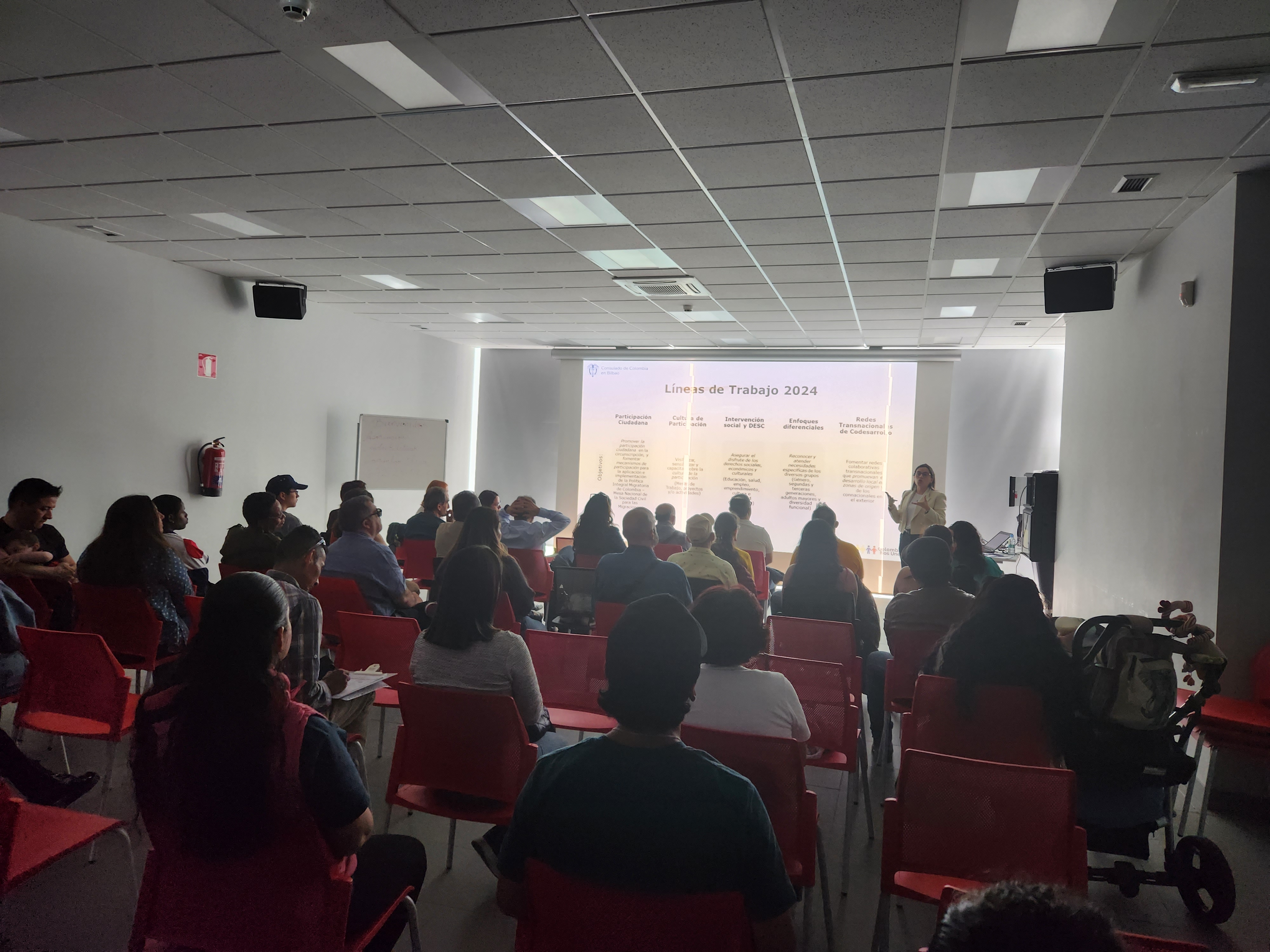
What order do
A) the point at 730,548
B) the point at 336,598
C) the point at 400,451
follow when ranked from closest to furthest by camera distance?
the point at 336,598 < the point at 730,548 < the point at 400,451

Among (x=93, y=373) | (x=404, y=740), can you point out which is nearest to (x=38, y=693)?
(x=404, y=740)

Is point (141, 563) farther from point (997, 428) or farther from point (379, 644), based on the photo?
point (997, 428)

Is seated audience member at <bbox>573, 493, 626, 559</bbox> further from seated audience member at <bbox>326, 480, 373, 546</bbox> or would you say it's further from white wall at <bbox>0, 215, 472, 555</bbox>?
white wall at <bbox>0, 215, 472, 555</bbox>

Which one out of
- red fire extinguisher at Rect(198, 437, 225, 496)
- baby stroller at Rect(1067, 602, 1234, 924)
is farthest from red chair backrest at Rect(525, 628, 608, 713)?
red fire extinguisher at Rect(198, 437, 225, 496)

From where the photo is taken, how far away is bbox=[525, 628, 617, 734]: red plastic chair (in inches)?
127

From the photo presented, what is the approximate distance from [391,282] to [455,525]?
2.90 m

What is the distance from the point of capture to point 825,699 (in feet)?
9.86

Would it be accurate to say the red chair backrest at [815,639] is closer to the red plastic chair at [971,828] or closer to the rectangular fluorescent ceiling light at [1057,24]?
the red plastic chair at [971,828]

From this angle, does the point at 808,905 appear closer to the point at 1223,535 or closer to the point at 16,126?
the point at 1223,535

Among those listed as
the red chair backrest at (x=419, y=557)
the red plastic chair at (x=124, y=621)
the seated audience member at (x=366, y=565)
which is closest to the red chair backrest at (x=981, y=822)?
the seated audience member at (x=366, y=565)

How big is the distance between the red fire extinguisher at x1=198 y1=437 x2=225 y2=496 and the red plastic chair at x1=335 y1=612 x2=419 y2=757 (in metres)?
4.56

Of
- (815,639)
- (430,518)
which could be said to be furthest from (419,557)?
(815,639)

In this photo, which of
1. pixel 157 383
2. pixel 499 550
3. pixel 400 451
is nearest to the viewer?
pixel 499 550

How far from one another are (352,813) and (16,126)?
4.19 m
